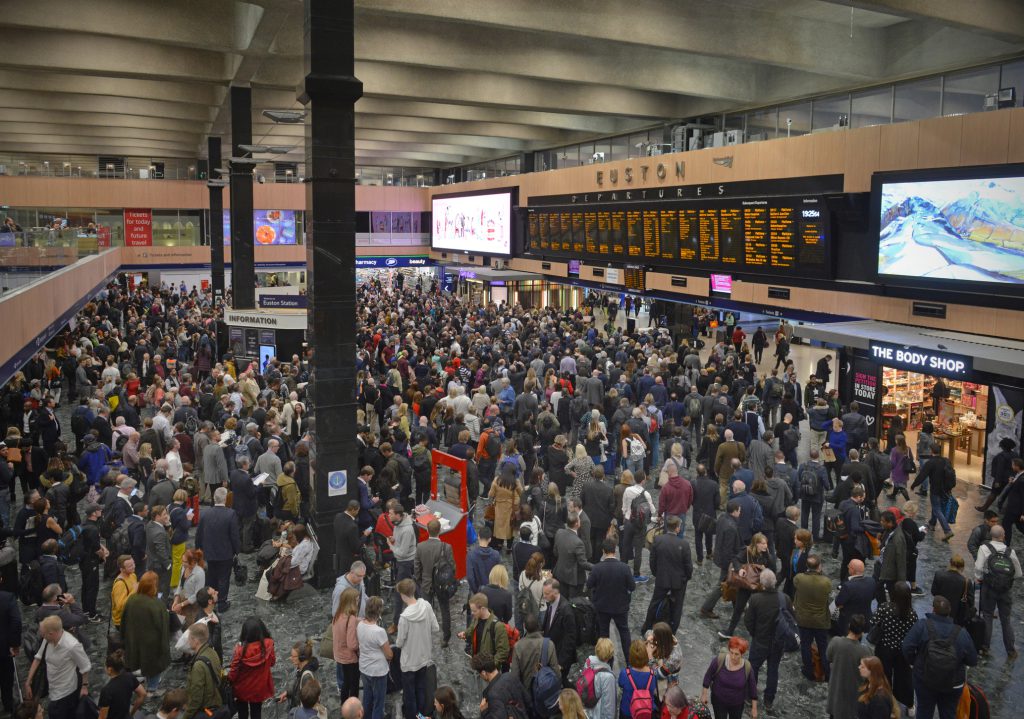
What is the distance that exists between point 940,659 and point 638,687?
103 inches

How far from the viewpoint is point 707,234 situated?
19.5 metres

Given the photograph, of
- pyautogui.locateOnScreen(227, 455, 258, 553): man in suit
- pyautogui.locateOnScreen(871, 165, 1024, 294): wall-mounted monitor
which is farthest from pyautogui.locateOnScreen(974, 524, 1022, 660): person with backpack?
pyautogui.locateOnScreen(227, 455, 258, 553): man in suit

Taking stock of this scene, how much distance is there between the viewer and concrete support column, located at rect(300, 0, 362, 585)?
9.72 metres

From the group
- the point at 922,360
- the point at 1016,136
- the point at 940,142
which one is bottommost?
the point at 922,360

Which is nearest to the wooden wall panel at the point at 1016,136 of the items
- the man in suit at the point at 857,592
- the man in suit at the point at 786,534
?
the man in suit at the point at 786,534

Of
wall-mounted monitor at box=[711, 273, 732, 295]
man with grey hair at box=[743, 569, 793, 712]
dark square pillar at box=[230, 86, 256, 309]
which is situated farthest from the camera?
dark square pillar at box=[230, 86, 256, 309]

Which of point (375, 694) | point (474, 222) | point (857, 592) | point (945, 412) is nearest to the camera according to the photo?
point (375, 694)

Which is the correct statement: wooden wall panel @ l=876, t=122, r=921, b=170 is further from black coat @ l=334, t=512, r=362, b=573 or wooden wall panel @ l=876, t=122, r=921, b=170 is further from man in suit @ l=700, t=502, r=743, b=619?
black coat @ l=334, t=512, r=362, b=573

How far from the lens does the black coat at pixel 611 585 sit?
7602mm

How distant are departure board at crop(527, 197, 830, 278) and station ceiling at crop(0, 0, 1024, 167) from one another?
2.90m

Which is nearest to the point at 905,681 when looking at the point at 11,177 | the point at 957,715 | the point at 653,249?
the point at 957,715

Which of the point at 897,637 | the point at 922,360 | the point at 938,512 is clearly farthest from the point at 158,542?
the point at 922,360

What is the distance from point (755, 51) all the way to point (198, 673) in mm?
14880

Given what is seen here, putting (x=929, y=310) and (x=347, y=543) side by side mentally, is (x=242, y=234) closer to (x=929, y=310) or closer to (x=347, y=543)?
(x=347, y=543)
